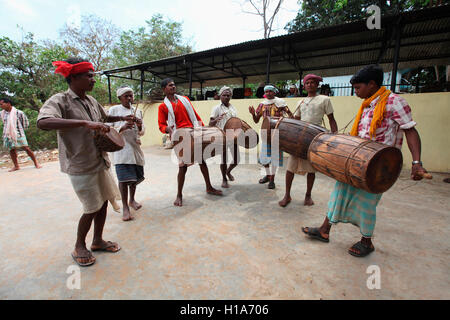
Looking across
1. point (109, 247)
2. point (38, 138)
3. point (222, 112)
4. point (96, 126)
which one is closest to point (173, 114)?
point (222, 112)

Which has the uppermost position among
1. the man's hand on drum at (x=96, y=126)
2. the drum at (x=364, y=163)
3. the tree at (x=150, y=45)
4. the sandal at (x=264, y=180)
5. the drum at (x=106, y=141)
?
the tree at (x=150, y=45)

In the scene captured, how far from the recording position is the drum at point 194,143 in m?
3.08

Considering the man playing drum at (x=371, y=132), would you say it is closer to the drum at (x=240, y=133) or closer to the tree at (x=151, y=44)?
the drum at (x=240, y=133)

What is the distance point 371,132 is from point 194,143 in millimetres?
2043

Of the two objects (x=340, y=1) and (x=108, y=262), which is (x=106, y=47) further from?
(x=108, y=262)

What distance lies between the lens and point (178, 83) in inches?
538

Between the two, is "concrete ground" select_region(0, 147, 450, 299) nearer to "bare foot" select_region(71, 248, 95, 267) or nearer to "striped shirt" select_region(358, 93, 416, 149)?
"bare foot" select_region(71, 248, 95, 267)

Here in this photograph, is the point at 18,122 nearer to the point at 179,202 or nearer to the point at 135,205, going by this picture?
the point at 135,205

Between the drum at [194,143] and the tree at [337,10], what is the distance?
490 inches

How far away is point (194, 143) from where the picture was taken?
3080mm

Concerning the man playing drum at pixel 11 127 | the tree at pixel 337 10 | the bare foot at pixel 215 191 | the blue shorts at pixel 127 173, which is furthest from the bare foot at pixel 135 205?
the tree at pixel 337 10

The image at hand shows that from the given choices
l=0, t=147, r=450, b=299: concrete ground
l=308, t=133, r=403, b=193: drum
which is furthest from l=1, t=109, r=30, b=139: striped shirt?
l=308, t=133, r=403, b=193: drum

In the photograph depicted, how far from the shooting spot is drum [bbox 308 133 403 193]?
1651mm
